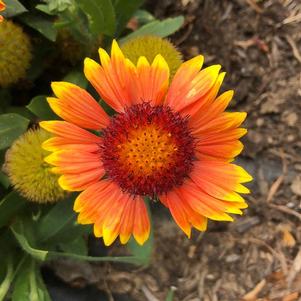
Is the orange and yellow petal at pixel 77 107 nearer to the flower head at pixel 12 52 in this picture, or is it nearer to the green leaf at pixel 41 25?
the flower head at pixel 12 52

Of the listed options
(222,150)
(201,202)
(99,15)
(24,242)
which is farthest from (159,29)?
(24,242)

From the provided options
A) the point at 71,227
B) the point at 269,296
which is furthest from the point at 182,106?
the point at 269,296

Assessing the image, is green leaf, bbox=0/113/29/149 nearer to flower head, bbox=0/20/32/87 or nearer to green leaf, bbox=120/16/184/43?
flower head, bbox=0/20/32/87

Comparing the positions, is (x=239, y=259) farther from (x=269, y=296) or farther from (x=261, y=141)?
(x=261, y=141)

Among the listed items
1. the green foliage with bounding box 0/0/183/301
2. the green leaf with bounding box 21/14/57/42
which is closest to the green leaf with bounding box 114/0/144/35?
the green foliage with bounding box 0/0/183/301

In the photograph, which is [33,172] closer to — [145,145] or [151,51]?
[145,145]
